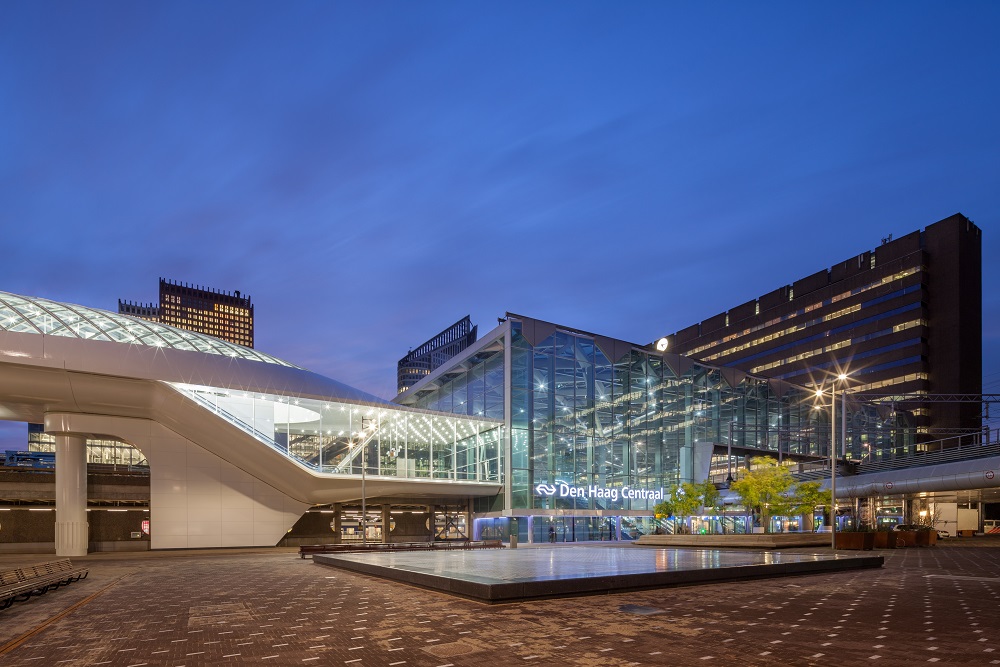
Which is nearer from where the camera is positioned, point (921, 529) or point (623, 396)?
point (921, 529)

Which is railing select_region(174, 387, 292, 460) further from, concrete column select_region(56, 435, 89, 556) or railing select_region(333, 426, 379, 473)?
concrete column select_region(56, 435, 89, 556)

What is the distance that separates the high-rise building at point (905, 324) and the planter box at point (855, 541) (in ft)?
229

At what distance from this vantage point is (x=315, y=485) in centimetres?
4409

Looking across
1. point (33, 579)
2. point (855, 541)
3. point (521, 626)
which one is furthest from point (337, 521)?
point (521, 626)

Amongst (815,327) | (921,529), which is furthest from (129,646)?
(815,327)

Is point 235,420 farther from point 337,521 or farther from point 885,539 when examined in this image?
point 885,539

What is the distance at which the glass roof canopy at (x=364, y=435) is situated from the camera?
42.0 meters

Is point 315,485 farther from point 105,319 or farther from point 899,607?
point 899,607

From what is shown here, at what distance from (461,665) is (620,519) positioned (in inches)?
1863

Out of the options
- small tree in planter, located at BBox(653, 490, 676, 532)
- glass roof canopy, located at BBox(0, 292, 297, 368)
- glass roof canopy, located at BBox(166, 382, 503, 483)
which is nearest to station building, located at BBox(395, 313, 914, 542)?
glass roof canopy, located at BBox(166, 382, 503, 483)

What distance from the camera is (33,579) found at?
18.1 m

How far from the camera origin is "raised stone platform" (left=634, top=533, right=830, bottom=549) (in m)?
35.3

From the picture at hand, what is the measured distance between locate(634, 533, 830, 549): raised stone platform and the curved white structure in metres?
15.5

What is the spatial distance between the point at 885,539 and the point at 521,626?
3273 centimetres
